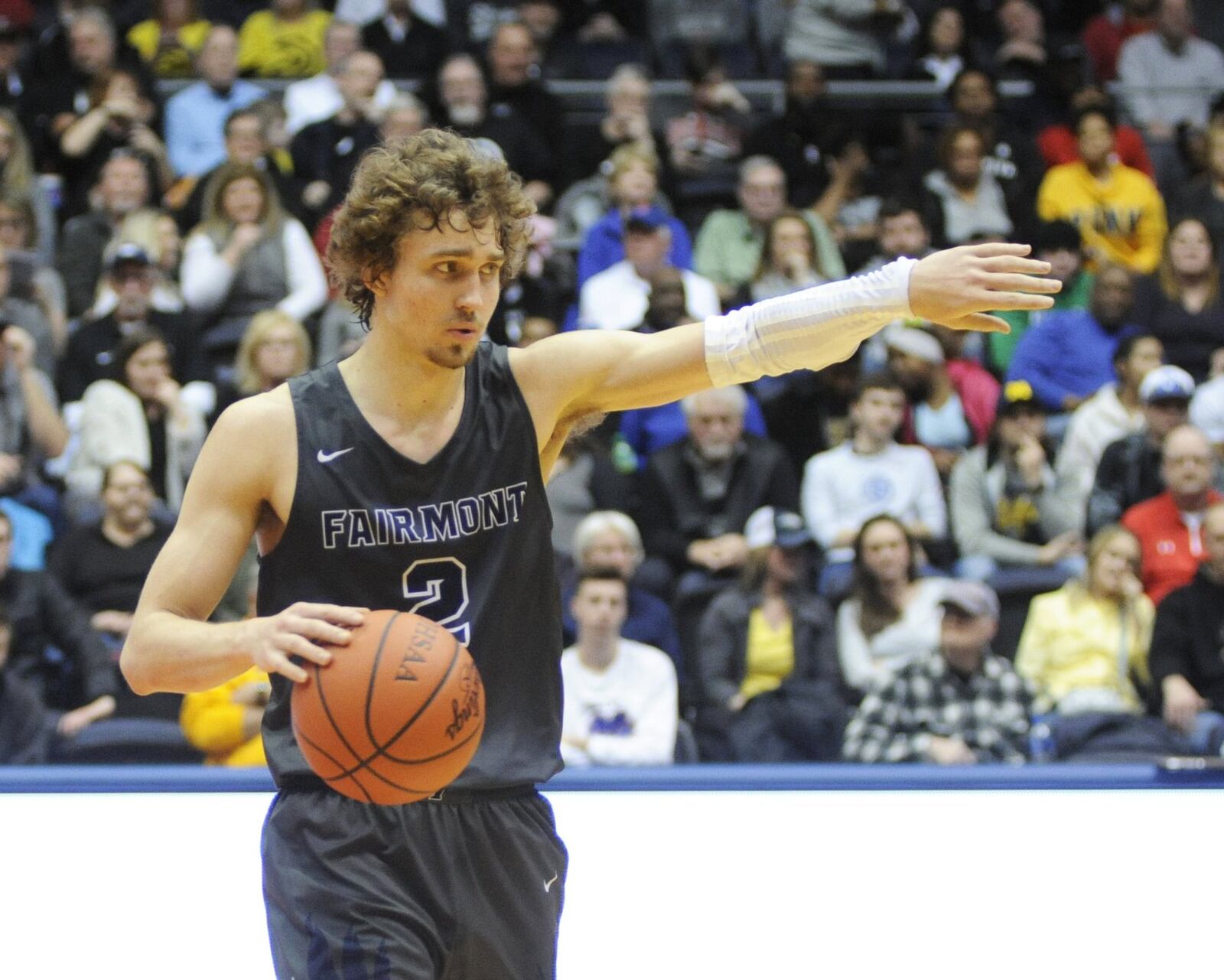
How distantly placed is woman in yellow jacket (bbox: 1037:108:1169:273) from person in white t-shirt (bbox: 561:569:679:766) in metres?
3.87

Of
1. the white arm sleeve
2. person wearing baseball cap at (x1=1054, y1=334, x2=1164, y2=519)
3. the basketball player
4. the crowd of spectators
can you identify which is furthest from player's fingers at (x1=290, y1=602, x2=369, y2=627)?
person wearing baseball cap at (x1=1054, y1=334, x2=1164, y2=519)

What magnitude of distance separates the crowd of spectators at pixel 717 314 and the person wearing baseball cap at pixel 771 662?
0.04 feet

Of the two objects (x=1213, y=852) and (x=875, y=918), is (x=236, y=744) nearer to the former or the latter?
(x=875, y=918)

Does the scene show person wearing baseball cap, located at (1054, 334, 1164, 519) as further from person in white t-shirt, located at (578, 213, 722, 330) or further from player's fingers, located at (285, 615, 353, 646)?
player's fingers, located at (285, 615, 353, 646)

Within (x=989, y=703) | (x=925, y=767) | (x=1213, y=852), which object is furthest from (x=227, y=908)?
(x=989, y=703)

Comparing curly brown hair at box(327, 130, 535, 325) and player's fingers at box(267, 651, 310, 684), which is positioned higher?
curly brown hair at box(327, 130, 535, 325)

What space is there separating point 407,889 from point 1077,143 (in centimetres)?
730

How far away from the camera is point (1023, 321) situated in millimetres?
8078

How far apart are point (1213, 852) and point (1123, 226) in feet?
17.5

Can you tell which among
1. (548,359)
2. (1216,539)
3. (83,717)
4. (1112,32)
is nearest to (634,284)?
(1216,539)

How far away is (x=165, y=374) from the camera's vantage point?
6.95 meters

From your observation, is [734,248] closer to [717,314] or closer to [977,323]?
[717,314]

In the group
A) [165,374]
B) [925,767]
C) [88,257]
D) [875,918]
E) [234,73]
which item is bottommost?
[875,918]

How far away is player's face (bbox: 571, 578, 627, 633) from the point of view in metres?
5.78
